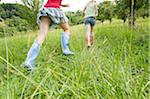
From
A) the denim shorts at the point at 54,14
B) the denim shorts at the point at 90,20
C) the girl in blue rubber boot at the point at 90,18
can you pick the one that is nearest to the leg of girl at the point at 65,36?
the denim shorts at the point at 54,14

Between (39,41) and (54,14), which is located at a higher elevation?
(54,14)

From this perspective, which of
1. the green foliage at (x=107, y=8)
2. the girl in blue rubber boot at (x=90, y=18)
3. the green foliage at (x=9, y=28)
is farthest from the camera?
the girl in blue rubber boot at (x=90, y=18)

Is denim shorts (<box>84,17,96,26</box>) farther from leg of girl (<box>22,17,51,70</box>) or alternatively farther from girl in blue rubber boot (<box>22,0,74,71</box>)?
leg of girl (<box>22,17,51,70</box>)

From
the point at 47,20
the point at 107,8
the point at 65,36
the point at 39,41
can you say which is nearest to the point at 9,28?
the point at 39,41

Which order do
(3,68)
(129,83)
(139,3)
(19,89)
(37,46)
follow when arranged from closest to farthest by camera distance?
(129,83) < (19,89) < (3,68) < (37,46) < (139,3)

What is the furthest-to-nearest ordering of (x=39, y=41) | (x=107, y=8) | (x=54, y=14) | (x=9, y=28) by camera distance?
(x=107, y=8) → (x=54, y=14) → (x=39, y=41) → (x=9, y=28)

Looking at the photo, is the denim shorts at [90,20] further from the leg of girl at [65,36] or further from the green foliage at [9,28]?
the leg of girl at [65,36]

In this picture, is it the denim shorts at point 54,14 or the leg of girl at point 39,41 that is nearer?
the leg of girl at point 39,41

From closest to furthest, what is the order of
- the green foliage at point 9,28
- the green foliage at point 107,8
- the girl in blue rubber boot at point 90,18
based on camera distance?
the green foliage at point 9,28
the green foliage at point 107,8
the girl in blue rubber boot at point 90,18

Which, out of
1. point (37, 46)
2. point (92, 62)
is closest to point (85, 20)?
point (37, 46)

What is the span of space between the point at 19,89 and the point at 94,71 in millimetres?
385

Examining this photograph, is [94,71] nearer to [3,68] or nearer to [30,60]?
[3,68]

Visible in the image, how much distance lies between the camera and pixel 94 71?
174 centimetres

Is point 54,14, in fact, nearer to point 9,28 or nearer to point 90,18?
point 9,28
